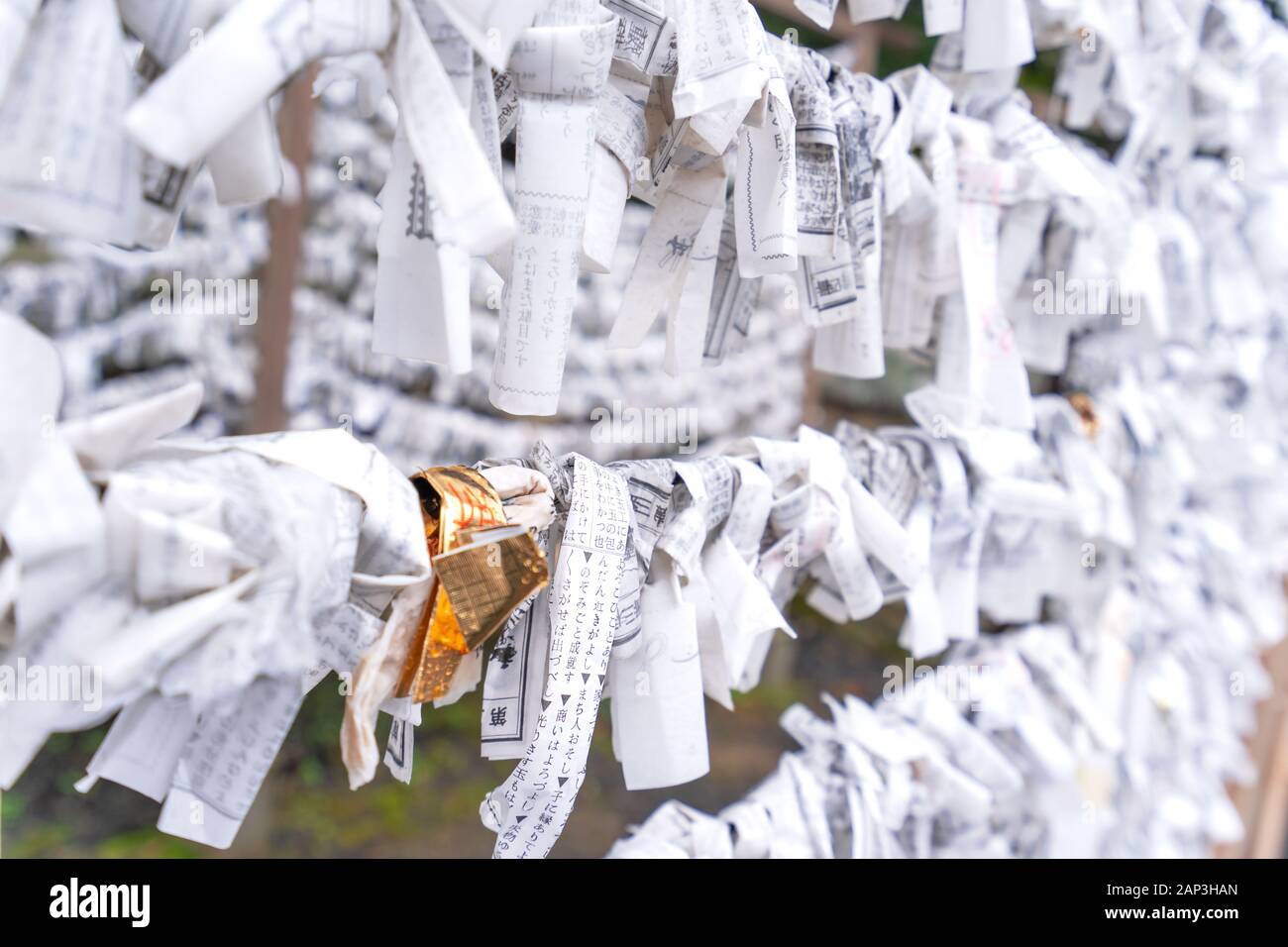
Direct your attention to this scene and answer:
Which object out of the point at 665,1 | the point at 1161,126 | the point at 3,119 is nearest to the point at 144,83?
the point at 3,119

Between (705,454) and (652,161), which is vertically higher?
(652,161)

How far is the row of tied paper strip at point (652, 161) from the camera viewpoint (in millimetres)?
300

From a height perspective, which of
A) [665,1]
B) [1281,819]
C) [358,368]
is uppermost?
[665,1]

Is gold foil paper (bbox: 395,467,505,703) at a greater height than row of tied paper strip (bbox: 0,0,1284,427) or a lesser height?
lesser

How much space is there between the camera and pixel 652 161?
19.1 inches

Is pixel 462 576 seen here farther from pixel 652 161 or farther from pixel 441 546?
pixel 652 161

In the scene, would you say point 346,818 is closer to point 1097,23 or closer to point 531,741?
point 531,741

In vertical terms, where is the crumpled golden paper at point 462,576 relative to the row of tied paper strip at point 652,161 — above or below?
below

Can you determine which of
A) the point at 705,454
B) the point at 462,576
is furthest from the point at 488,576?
the point at 705,454

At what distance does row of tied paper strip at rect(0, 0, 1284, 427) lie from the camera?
0.30 m

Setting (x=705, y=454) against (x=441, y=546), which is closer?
(x=441, y=546)

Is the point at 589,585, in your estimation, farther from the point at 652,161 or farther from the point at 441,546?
the point at 652,161
